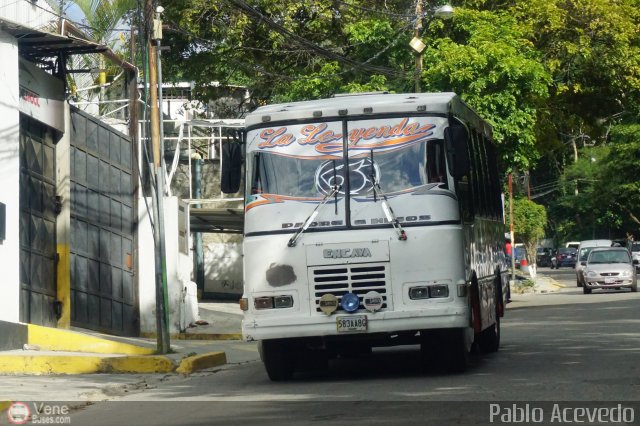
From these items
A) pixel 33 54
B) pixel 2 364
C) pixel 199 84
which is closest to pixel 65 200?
pixel 33 54

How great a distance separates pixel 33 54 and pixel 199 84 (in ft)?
49.4

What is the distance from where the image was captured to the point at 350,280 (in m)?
13.3

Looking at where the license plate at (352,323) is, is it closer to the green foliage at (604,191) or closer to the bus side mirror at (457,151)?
the bus side mirror at (457,151)

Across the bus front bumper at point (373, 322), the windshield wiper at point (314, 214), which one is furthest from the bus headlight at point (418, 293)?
the windshield wiper at point (314, 214)

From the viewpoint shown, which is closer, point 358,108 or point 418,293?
point 418,293

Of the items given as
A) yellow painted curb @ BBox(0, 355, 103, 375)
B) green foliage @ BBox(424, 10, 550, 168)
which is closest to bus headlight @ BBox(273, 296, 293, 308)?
yellow painted curb @ BBox(0, 355, 103, 375)

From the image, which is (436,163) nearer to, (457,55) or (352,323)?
(352,323)

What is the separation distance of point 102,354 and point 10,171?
3.17m

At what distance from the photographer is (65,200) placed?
2189 cm

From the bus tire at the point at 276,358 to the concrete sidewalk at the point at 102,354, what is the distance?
261 centimetres

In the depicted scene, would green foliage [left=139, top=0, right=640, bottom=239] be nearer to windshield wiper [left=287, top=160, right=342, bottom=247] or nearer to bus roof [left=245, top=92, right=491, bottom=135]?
bus roof [left=245, top=92, right=491, bottom=135]

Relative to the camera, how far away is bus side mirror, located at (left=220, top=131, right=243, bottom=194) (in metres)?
13.9

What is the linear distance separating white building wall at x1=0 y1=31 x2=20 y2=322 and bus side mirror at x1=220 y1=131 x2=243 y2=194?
5.86 m

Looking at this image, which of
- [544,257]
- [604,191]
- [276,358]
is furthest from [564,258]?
[276,358]
